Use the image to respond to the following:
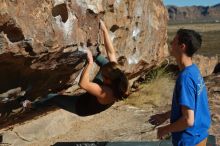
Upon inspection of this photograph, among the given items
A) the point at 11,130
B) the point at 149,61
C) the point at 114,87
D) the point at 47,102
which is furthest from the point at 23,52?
the point at 149,61

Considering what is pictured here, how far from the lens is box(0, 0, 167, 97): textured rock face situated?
5.14 metres

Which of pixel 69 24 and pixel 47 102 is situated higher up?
pixel 69 24

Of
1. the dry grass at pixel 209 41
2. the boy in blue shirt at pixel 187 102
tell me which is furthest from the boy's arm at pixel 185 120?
the dry grass at pixel 209 41

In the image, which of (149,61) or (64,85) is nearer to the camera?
(64,85)

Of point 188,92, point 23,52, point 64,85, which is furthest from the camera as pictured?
point 64,85

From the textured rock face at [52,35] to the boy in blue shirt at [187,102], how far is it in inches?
70.5

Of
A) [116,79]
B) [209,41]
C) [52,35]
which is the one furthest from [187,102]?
[209,41]

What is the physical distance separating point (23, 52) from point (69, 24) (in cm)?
75

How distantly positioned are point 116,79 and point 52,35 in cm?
131

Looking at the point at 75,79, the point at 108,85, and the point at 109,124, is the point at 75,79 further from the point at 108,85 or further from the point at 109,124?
the point at 108,85

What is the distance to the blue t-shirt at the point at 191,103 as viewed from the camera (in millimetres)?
3826

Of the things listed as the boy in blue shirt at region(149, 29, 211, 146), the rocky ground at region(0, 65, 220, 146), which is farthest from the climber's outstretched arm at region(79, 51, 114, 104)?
the rocky ground at region(0, 65, 220, 146)

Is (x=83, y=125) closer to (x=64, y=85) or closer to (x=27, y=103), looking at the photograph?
(x=64, y=85)

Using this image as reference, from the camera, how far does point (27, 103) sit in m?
5.87
